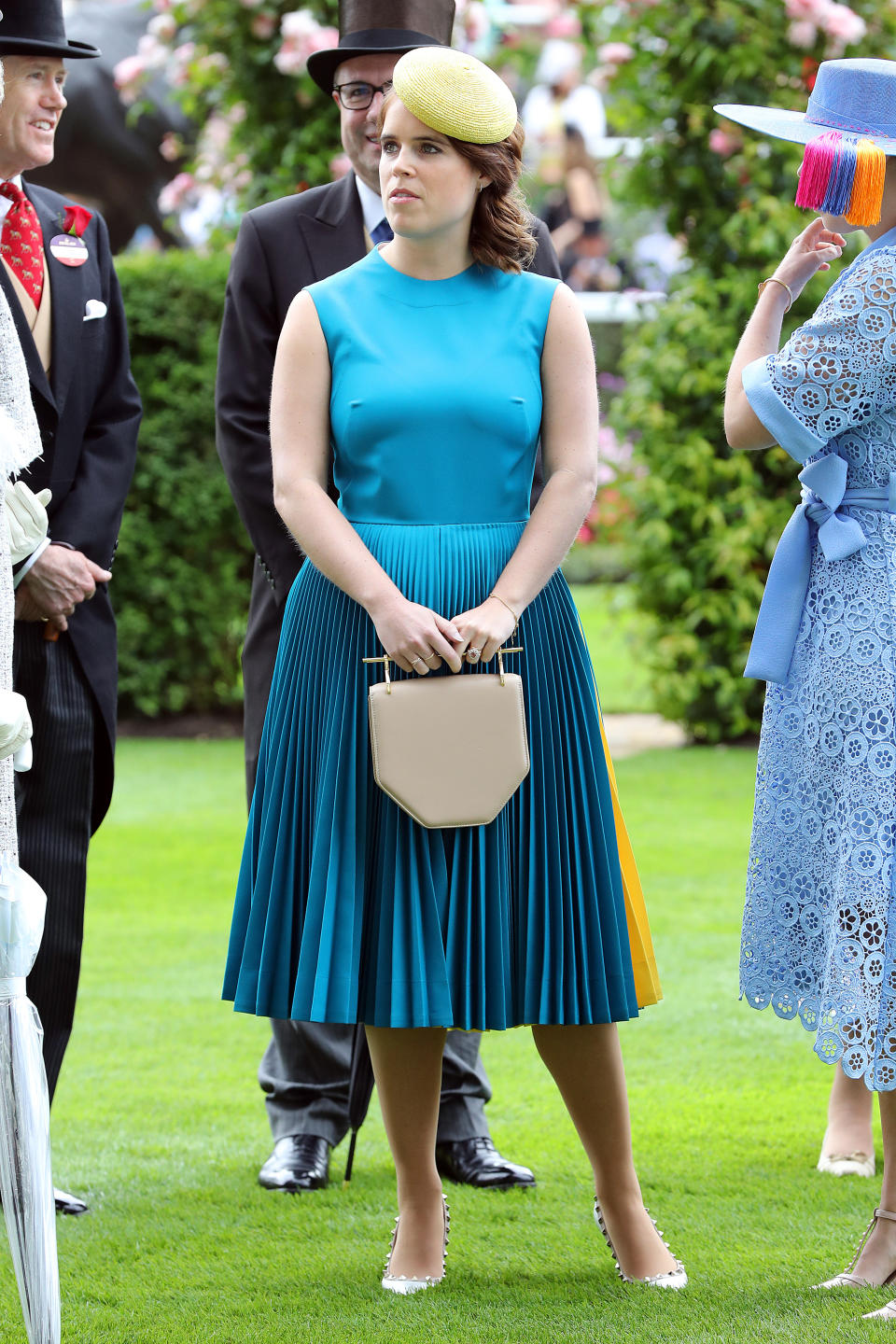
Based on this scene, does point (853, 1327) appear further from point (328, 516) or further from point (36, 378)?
point (36, 378)

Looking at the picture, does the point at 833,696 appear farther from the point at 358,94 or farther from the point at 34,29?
the point at 34,29

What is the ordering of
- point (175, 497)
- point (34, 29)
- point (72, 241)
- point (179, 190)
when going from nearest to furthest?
1. point (34, 29)
2. point (72, 241)
3. point (175, 497)
4. point (179, 190)

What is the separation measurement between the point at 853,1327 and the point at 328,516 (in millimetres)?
1478

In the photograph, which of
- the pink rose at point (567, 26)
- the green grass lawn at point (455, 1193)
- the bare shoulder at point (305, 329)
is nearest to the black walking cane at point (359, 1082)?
the green grass lawn at point (455, 1193)

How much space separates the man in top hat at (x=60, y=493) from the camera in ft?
10.4

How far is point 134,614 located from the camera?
991cm

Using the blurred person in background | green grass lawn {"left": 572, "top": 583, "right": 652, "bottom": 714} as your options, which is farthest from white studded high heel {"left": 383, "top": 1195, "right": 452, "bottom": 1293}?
the blurred person in background

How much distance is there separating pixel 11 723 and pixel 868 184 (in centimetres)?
153

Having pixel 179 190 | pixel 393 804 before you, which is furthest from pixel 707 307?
pixel 393 804

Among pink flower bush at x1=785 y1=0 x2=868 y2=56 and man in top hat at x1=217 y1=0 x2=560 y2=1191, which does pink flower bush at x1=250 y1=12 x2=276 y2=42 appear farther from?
man in top hat at x1=217 y1=0 x2=560 y2=1191

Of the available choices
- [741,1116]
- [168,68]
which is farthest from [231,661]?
[741,1116]

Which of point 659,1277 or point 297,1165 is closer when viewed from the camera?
point 659,1277

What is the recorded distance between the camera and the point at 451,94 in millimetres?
2689

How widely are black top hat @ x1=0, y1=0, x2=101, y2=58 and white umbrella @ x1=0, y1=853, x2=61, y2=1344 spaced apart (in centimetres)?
156
